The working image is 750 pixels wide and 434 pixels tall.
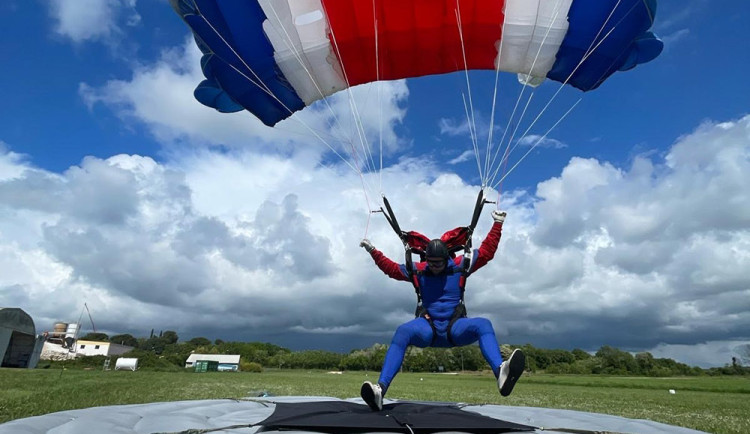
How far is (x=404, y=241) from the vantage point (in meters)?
4.59

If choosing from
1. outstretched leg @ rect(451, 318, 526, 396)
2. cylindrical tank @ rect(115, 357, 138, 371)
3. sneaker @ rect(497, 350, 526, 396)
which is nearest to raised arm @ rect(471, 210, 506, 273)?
outstretched leg @ rect(451, 318, 526, 396)

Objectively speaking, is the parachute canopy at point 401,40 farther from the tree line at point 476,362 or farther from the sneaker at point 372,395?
the tree line at point 476,362

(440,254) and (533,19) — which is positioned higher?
→ (533,19)

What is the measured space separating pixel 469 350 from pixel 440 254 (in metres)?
47.9

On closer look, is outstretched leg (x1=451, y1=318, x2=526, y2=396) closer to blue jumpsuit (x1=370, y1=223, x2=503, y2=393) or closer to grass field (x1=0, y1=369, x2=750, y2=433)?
blue jumpsuit (x1=370, y1=223, x2=503, y2=393)

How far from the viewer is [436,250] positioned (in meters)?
4.21

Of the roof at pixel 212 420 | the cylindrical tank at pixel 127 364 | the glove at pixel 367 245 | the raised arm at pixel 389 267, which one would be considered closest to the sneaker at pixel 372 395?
the roof at pixel 212 420

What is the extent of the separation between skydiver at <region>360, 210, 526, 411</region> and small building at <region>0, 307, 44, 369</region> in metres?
24.7

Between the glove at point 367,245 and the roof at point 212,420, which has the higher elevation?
the glove at point 367,245

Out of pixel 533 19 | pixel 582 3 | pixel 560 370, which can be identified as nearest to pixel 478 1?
pixel 533 19

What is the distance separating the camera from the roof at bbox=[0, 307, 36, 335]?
71.4 feet

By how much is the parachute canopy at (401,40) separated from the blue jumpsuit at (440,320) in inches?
90.1

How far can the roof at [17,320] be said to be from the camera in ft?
71.4

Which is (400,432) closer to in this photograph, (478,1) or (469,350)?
(478,1)
